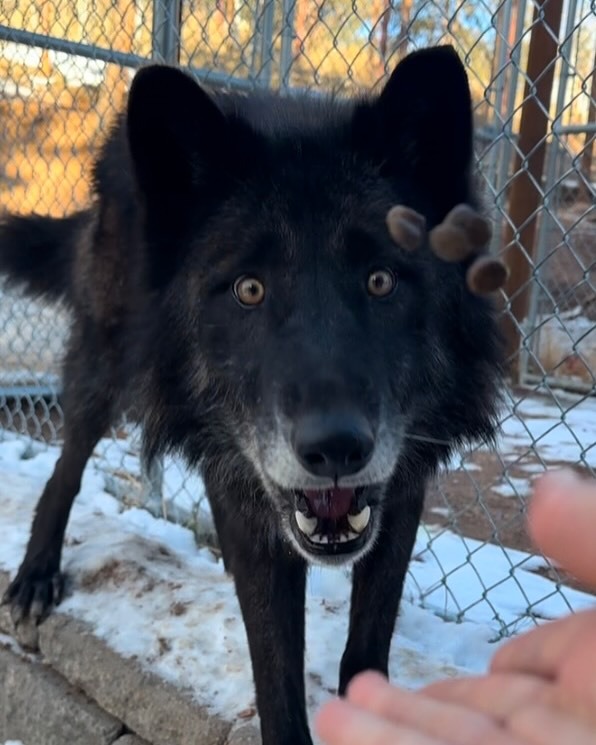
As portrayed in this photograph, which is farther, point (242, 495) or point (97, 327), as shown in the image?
point (97, 327)

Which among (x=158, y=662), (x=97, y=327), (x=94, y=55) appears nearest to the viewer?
(x=158, y=662)

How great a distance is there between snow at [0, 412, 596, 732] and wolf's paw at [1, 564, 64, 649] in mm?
56

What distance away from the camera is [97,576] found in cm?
287

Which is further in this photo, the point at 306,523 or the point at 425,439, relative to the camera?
the point at 425,439

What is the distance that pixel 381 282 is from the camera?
5.95ft

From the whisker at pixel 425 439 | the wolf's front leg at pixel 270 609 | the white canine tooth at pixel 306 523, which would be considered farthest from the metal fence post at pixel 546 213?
the white canine tooth at pixel 306 523

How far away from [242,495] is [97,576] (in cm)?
94

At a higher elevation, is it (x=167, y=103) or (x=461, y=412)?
(x=167, y=103)

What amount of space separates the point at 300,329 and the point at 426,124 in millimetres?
583

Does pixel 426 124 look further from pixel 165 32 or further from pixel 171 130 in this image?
pixel 165 32

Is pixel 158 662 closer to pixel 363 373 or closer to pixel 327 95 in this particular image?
pixel 363 373

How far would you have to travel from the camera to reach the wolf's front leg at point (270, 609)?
1.95 metres

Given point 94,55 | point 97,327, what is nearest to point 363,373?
point 97,327

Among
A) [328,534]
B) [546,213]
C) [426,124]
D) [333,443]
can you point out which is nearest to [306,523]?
[328,534]
